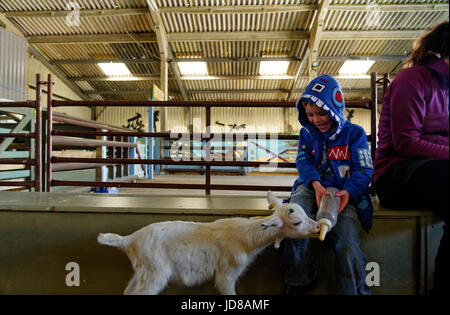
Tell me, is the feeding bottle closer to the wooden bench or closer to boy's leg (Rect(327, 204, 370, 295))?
boy's leg (Rect(327, 204, 370, 295))

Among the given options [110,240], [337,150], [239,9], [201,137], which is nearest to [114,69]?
[239,9]

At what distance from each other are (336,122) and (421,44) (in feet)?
1.40

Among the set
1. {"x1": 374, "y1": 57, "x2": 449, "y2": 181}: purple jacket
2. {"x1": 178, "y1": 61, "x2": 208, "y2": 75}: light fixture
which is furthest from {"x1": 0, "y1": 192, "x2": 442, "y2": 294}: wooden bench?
{"x1": 178, "y1": 61, "x2": 208, "y2": 75}: light fixture

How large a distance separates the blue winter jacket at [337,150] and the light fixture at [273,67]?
850 centimetres

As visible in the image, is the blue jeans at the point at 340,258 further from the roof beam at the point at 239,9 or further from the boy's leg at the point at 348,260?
the roof beam at the point at 239,9

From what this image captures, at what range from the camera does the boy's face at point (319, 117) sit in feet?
3.92

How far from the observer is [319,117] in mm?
1192

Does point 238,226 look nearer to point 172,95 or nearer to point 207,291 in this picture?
point 207,291

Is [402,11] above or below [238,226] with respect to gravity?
above

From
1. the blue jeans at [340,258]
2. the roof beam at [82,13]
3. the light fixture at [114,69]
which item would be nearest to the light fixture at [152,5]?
the roof beam at [82,13]

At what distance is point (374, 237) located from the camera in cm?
121

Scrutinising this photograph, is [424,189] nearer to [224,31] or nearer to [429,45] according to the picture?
[429,45]

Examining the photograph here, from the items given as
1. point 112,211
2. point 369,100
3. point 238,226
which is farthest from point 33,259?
point 369,100

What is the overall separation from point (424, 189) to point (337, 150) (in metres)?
0.35
